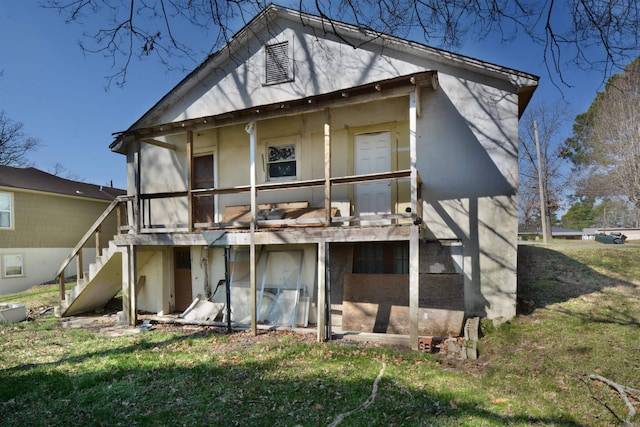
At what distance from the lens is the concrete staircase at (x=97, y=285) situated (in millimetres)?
9391

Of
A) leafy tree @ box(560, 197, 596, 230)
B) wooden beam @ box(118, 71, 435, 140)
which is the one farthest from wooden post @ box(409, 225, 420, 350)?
leafy tree @ box(560, 197, 596, 230)

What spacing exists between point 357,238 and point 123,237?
6.02 m

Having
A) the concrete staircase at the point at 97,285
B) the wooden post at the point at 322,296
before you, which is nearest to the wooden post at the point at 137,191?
the concrete staircase at the point at 97,285

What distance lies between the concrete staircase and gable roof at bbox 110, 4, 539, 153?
3186 millimetres

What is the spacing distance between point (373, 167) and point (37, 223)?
15919 millimetres

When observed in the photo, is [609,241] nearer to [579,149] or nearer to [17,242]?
[579,149]

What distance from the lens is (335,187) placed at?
873cm

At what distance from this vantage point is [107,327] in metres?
8.73

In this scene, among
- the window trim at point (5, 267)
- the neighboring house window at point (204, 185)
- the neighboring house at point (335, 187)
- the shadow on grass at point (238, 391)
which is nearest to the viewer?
the shadow on grass at point (238, 391)

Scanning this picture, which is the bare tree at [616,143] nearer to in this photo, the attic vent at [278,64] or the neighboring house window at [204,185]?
the attic vent at [278,64]

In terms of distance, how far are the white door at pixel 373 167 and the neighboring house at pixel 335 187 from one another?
0.11 ft

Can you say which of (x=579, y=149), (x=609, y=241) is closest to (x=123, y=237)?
(x=609, y=241)

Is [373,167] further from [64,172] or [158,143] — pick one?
[64,172]

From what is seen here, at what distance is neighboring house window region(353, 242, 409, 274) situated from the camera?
27.5 feet
